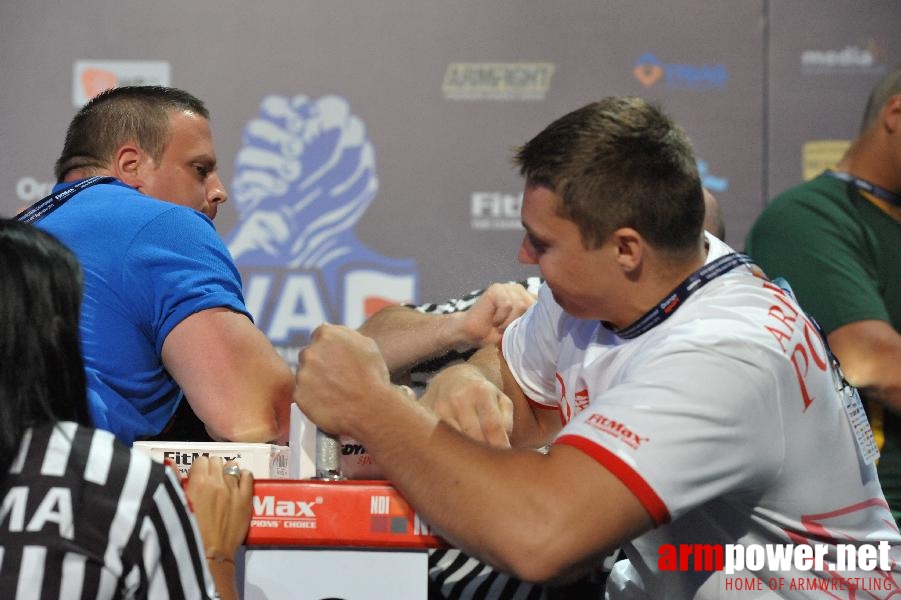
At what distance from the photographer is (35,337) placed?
1.22m

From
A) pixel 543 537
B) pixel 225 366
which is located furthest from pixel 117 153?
pixel 543 537

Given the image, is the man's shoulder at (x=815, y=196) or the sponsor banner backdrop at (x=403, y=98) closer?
the man's shoulder at (x=815, y=196)

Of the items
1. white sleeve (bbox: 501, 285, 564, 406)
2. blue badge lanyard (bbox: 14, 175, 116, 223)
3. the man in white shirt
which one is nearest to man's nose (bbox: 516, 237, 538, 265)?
the man in white shirt

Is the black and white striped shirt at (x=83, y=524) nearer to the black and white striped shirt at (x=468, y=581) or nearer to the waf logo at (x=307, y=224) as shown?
the black and white striped shirt at (x=468, y=581)

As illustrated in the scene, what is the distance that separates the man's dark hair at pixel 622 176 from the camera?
165 cm

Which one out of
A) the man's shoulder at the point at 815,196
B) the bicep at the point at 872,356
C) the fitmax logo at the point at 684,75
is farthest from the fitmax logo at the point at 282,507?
the fitmax logo at the point at 684,75

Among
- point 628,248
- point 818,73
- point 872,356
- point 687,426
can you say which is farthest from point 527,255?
point 818,73

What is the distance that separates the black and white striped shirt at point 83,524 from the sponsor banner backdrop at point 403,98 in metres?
3.09

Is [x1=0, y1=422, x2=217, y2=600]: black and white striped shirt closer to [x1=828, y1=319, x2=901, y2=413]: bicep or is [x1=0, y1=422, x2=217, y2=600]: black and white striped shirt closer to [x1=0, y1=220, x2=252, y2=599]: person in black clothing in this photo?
[x1=0, y1=220, x2=252, y2=599]: person in black clothing

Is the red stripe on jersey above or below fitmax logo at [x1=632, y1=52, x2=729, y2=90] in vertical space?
below

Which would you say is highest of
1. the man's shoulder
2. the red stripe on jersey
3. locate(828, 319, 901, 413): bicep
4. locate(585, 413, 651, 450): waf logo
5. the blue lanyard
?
the blue lanyard

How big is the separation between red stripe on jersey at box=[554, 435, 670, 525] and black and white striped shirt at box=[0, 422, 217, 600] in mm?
549

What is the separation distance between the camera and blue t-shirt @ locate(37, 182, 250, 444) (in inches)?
76.8

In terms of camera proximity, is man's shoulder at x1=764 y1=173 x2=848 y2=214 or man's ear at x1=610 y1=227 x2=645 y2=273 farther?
man's shoulder at x1=764 y1=173 x2=848 y2=214
